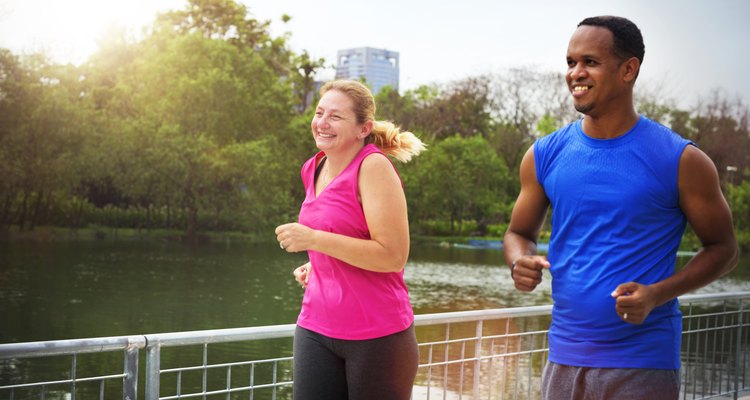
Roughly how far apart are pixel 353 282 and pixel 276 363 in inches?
43.9

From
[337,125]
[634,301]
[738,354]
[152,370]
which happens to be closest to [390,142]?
[337,125]

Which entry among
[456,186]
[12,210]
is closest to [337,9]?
[456,186]

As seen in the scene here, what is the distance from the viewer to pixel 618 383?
184cm

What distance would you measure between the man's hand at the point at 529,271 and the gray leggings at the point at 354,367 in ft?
1.33

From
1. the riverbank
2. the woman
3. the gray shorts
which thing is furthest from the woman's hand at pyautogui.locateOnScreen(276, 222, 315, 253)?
the riverbank

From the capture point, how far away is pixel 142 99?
134 feet

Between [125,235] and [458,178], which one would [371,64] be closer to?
[458,178]

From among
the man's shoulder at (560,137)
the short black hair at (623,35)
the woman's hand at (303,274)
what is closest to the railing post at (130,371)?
the woman's hand at (303,274)

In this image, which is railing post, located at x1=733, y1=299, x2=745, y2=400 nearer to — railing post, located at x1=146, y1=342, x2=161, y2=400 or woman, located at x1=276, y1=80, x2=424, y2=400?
woman, located at x1=276, y1=80, x2=424, y2=400

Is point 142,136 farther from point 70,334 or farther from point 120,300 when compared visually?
point 70,334

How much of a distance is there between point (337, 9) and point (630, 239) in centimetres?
6558

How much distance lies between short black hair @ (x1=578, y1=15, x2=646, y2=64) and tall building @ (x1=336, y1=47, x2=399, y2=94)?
73593 millimetres

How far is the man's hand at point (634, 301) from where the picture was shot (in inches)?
68.6

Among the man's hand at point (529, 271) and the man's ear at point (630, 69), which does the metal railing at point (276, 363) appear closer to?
the man's hand at point (529, 271)
